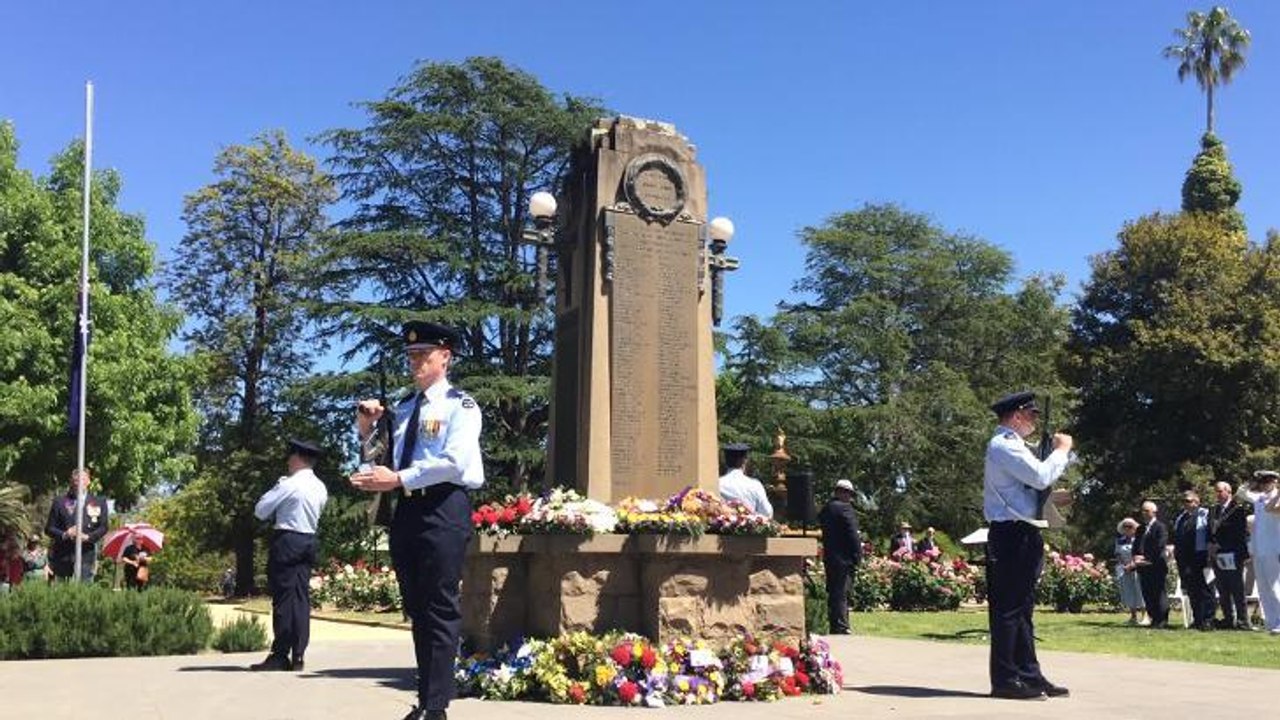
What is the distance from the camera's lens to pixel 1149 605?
17625 millimetres

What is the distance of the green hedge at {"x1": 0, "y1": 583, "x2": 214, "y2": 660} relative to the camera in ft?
36.2

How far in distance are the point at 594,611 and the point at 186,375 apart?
2780 centimetres

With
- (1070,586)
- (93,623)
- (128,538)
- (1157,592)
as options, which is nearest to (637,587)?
(93,623)

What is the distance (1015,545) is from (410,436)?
14.1ft

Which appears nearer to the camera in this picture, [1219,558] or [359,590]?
[1219,558]

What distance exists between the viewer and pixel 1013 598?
8195mm

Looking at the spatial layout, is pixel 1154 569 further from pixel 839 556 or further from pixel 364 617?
pixel 364 617

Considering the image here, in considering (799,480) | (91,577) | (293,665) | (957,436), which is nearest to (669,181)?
(293,665)

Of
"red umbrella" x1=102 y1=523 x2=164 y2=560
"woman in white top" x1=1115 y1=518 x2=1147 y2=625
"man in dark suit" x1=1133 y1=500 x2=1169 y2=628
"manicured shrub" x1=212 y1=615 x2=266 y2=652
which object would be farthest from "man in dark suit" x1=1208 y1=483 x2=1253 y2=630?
"red umbrella" x1=102 y1=523 x2=164 y2=560

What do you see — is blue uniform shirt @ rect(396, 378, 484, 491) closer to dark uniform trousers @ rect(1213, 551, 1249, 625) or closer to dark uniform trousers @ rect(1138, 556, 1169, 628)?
dark uniform trousers @ rect(1213, 551, 1249, 625)

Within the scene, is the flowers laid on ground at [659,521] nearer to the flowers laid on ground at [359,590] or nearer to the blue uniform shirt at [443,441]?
the blue uniform shirt at [443,441]

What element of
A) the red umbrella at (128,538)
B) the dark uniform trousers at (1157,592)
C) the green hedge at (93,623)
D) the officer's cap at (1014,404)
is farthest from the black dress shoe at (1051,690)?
the red umbrella at (128,538)

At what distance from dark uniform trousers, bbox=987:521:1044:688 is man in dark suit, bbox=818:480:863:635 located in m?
7.04

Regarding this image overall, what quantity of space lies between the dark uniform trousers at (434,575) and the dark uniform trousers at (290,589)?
401 cm
